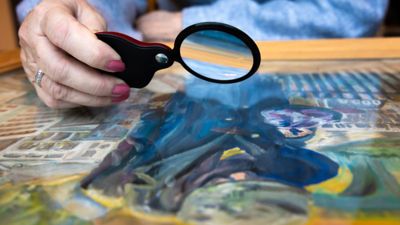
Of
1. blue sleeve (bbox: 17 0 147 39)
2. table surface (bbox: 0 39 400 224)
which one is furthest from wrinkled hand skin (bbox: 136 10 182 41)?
table surface (bbox: 0 39 400 224)

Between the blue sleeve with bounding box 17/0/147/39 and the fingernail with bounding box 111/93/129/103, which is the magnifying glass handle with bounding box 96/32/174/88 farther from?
the blue sleeve with bounding box 17/0/147/39

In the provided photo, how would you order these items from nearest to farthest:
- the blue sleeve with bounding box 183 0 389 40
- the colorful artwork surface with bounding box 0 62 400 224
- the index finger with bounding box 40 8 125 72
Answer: the colorful artwork surface with bounding box 0 62 400 224, the index finger with bounding box 40 8 125 72, the blue sleeve with bounding box 183 0 389 40

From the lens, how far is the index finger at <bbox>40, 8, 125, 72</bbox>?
0.35m

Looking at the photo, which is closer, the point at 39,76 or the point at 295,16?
the point at 39,76

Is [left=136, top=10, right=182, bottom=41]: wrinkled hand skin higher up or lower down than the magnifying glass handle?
lower down

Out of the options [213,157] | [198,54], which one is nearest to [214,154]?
[213,157]

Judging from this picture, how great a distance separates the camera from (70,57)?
1.27ft

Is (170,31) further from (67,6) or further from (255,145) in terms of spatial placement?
(255,145)

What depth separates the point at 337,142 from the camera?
1.06ft

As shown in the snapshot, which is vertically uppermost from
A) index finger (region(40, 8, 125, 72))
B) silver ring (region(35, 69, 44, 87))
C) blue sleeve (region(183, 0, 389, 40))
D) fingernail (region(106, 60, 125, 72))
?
blue sleeve (region(183, 0, 389, 40))

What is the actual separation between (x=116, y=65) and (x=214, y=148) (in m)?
0.12

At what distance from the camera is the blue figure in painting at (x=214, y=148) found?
267 millimetres

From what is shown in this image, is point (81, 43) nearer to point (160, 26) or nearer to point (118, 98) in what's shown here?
point (118, 98)

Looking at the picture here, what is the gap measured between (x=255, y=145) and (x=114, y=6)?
507 millimetres
